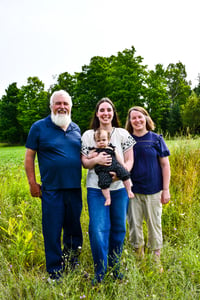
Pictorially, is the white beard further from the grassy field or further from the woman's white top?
the grassy field

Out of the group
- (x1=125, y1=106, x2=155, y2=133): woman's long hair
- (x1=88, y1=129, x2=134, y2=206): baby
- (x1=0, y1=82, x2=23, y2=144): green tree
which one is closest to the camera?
(x1=88, y1=129, x2=134, y2=206): baby

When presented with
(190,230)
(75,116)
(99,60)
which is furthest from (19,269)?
(99,60)

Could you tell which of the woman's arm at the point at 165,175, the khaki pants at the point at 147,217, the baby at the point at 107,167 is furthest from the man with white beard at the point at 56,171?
the woman's arm at the point at 165,175

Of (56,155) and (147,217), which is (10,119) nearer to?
(56,155)

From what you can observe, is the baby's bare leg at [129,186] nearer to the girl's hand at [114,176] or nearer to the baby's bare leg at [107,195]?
the girl's hand at [114,176]

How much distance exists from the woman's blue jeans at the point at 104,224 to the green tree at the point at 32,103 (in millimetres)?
34477

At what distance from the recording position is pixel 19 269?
2820 millimetres

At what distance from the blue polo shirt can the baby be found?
28 centimetres

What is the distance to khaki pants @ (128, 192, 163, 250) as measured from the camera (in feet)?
9.58

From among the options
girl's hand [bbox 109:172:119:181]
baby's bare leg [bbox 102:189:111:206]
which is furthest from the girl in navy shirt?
baby's bare leg [bbox 102:189:111:206]

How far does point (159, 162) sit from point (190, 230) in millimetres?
1330

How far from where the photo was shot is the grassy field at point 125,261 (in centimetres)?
236

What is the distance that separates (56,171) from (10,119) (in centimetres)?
4101

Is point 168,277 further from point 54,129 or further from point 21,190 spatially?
point 21,190
